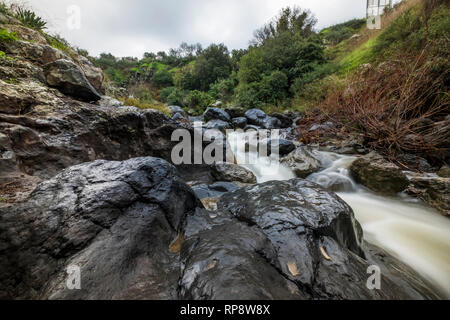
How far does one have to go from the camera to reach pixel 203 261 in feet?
3.80

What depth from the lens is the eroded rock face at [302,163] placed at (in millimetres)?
4320

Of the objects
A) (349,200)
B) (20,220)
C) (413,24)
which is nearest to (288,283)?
(20,220)

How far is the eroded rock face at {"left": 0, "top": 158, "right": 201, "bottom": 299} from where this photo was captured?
1.05 meters

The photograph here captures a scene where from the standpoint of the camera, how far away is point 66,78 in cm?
311

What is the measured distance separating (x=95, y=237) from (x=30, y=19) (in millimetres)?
6888

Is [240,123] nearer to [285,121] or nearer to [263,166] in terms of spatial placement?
[285,121]

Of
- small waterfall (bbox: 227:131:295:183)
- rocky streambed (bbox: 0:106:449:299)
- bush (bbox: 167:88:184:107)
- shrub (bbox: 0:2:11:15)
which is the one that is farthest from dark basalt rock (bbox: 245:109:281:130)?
bush (bbox: 167:88:184:107)

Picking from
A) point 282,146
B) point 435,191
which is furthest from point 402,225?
point 282,146

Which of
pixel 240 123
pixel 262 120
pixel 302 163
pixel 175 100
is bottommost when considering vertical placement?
pixel 302 163

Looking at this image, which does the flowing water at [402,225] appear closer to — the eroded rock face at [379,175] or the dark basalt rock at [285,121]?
the eroded rock face at [379,175]

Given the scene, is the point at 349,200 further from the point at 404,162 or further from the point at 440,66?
the point at 440,66

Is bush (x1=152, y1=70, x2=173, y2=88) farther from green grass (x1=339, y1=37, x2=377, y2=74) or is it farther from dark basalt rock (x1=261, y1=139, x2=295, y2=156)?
dark basalt rock (x1=261, y1=139, x2=295, y2=156)

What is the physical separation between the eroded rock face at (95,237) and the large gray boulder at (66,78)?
2.39 meters

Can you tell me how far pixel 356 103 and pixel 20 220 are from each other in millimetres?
6899
